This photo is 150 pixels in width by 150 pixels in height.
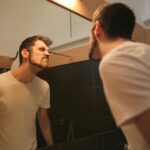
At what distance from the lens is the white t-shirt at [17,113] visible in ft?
3.30

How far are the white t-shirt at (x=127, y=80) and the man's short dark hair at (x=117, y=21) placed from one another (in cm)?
11

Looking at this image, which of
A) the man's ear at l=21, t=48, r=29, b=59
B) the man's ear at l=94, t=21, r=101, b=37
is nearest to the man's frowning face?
the man's ear at l=21, t=48, r=29, b=59

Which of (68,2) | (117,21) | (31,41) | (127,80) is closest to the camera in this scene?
(127,80)

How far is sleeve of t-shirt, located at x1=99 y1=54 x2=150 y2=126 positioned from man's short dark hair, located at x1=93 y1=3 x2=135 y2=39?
14 centimetres

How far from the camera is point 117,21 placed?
2.43 feet

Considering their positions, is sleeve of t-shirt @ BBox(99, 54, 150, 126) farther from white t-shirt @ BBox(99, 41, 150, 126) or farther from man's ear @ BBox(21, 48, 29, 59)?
man's ear @ BBox(21, 48, 29, 59)

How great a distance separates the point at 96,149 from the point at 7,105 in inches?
27.6

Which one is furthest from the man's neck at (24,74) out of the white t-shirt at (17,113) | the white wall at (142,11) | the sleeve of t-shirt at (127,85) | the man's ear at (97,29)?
the white wall at (142,11)

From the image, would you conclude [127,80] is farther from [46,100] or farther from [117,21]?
[46,100]

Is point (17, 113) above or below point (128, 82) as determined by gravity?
below

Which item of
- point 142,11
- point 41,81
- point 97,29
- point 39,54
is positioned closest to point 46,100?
point 41,81

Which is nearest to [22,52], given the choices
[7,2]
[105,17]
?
[7,2]

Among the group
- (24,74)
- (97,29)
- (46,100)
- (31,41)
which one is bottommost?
(46,100)

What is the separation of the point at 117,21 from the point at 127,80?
0.23 m
